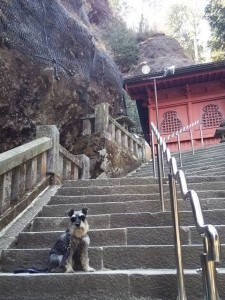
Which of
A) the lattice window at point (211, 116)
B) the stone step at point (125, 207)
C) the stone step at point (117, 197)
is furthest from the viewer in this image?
the lattice window at point (211, 116)

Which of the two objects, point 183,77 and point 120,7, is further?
point 120,7

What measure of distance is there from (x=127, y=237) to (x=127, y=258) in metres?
0.47

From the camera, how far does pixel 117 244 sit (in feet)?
12.6

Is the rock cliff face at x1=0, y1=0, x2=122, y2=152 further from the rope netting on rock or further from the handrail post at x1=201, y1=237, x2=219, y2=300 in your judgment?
the handrail post at x1=201, y1=237, x2=219, y2=300

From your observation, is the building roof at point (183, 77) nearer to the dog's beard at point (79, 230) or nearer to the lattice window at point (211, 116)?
the lattice window at point (211, 116)

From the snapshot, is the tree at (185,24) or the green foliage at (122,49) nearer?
the green foliage at (122,49)

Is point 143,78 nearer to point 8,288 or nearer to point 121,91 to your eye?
point 121,91

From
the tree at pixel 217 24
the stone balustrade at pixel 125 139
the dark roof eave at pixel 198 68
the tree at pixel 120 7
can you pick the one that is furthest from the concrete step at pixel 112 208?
the tree at pixel 120 7

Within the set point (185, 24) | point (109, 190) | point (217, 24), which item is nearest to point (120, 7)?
point (185, 24)

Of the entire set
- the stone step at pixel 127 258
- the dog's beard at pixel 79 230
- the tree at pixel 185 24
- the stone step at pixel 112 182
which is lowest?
the stone step at pixel 127 258

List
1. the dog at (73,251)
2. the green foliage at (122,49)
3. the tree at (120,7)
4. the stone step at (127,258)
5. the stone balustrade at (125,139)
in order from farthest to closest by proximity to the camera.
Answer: the tree at (120,7), the green foliage at (122,49), the stone balustrade at (125,139), the stone step at (127,258), the dog at (73,251)

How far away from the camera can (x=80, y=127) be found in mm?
11023

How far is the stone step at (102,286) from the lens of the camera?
274 centimetres

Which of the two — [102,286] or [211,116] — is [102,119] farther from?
[102,286]
